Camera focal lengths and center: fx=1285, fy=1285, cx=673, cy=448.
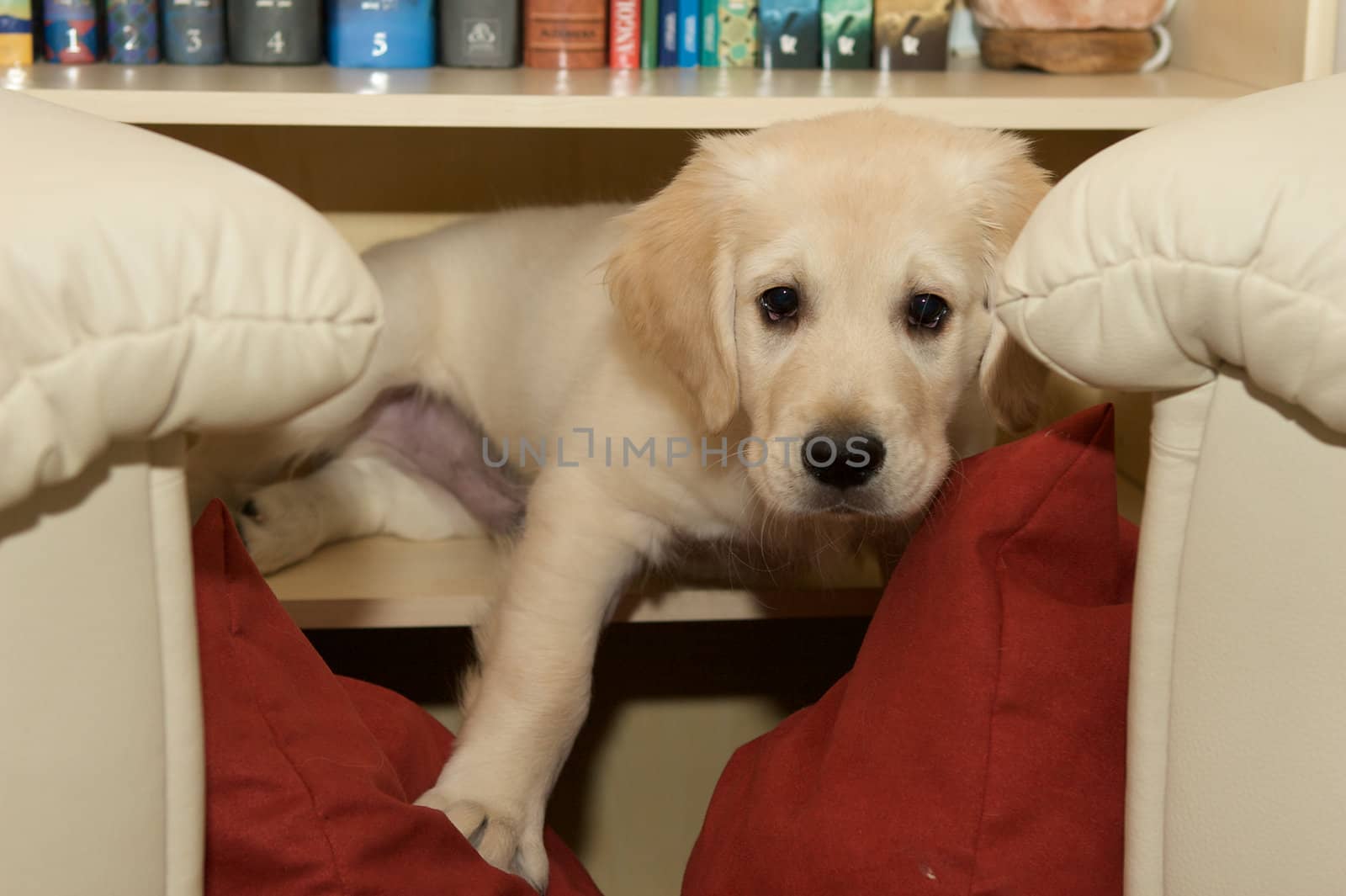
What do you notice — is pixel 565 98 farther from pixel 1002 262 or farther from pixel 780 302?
pixel 1002 262

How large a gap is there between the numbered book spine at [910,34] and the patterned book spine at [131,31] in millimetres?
973

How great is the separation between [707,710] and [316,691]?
51.2 inches

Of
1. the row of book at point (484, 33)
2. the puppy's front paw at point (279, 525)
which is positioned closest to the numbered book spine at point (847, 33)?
the row of book at point (484, 33)

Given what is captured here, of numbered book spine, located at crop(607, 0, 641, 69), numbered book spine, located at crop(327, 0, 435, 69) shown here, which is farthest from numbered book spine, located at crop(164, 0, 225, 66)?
numbered book spine, located at crop(607, 0, 641, 69)

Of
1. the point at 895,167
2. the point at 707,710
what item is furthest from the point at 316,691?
the point at 707,710

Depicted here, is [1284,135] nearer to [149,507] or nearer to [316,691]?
[149,507]

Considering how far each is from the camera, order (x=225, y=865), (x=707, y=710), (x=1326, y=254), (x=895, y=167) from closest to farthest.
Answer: (x=1326, y=254)
(x=225, y=865)
(x=895, y=167)
(x=707, y=710)

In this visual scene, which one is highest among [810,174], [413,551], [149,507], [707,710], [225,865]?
[810,174]

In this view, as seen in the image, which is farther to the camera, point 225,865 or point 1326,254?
point 225,865

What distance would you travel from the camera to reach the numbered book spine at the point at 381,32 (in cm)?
170

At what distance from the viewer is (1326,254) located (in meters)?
0.63

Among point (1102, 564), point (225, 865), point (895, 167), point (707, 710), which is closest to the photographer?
point (225, 865)

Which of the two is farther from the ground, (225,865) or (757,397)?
(757,397)

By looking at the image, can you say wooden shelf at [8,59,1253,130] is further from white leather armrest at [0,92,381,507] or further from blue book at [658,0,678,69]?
white leather armrest at [0,92,381,507]
